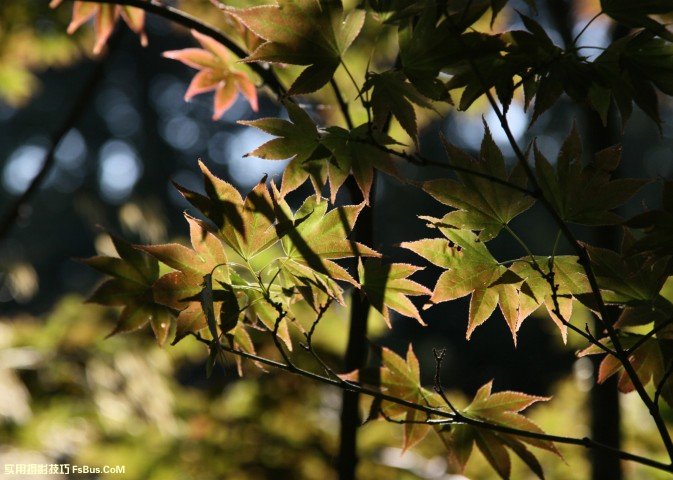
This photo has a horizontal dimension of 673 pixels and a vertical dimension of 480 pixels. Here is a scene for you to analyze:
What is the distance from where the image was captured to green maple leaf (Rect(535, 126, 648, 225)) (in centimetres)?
55

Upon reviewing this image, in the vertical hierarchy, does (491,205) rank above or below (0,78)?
above

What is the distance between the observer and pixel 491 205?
1.86 feet

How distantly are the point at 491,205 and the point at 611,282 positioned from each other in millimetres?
118

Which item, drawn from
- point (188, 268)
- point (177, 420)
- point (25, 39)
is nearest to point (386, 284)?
point (188, 268)

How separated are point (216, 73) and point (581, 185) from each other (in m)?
0.53

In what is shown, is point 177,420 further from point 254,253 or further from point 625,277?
point 625,277

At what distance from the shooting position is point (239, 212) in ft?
1.86

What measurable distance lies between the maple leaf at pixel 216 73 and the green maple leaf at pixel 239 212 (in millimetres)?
321

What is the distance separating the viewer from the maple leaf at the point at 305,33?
54 centimetres

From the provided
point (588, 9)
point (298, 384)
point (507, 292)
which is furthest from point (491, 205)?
point (588, 9)

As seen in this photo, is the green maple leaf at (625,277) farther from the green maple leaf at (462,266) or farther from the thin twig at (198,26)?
the thin twig at (198,26)

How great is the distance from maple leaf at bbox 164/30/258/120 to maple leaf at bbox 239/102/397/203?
304 millimetres

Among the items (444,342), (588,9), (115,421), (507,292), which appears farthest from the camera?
(444,342)

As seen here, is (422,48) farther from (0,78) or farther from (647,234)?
(0,78)
